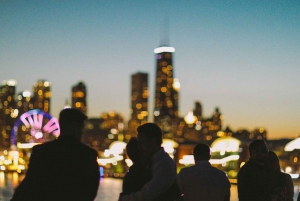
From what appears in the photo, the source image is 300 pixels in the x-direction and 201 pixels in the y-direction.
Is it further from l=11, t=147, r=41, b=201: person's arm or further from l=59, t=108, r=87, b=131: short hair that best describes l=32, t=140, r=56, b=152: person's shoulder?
l=59, t=108, r=87, b=131: short hair

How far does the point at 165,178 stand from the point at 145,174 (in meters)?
0.16

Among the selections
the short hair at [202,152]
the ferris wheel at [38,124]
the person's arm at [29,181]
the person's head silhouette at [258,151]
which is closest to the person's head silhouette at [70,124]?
the person's arm at [29,181]

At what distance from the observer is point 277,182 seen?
6.10 m

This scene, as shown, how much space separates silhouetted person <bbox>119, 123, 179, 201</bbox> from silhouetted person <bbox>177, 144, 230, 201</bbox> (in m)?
1.36

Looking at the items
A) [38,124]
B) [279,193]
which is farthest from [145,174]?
[38,124]

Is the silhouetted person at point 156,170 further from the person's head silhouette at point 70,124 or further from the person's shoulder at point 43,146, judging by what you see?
the person's shoulder at point 43,146

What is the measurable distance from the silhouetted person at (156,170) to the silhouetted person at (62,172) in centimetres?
55

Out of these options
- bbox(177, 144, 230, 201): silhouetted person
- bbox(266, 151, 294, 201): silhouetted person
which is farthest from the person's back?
bbox(266, 151, 294, 201): silhouetted person

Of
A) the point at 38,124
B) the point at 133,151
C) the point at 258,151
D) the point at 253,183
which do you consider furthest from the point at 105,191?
the point at 38,124

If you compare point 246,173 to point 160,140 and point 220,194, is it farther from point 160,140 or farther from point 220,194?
point 160,140

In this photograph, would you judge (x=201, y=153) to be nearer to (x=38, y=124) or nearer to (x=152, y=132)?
(x=152, y=132)

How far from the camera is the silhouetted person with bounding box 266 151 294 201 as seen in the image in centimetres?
598

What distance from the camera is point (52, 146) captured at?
357 centimetres

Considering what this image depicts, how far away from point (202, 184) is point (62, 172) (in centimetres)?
247
